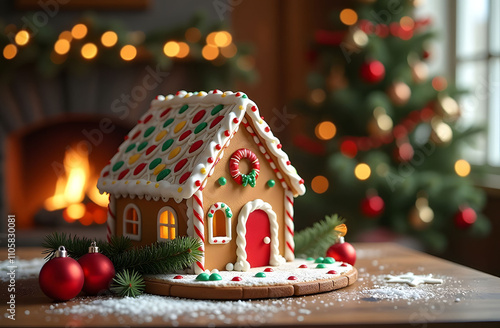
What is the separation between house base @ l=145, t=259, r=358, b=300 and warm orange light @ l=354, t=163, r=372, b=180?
161cm

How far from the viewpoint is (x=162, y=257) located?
156 centimetres

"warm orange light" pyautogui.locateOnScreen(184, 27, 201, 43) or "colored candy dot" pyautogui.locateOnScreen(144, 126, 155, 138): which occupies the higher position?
"warm orange light" pyautogui.locateOnScreen(184, 27, 201, 43)

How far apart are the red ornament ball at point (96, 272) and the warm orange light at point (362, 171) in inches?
76.9

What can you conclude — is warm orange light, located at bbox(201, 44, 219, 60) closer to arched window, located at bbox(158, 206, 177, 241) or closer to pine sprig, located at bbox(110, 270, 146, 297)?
arched window, located at bbox(158, 206, 177, 241)

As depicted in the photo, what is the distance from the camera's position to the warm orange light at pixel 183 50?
3.72 m

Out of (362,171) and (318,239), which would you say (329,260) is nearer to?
(318,239)

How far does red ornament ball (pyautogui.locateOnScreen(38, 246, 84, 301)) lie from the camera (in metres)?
1.45

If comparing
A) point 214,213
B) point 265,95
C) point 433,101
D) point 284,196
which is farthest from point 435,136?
point 214,213

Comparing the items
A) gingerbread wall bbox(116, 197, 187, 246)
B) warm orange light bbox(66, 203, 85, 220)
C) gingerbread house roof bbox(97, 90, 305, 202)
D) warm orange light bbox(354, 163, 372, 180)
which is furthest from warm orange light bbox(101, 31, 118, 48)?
gingerbread wall bbox(116, 197, 187, 246)

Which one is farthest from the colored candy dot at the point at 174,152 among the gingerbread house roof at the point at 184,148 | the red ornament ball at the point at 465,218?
the red ornament ball at the point at 465,218

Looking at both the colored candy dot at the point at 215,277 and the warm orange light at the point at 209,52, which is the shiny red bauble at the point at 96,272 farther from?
the warm orange light at the point at 209,52

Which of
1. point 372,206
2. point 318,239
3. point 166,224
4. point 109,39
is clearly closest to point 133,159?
point 166,224

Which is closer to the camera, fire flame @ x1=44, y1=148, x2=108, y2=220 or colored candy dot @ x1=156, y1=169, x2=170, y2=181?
colored candy dot @ x1=156, y1=169, x2=170, y2=181

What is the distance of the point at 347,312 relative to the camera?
138 centimetres
